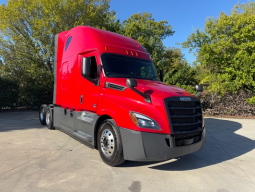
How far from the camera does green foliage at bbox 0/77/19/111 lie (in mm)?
13969

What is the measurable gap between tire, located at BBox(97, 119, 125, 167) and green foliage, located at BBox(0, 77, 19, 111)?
491 inches

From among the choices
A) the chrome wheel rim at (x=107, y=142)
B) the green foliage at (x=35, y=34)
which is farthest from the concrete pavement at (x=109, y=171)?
the green foliage at (x=35, y=34)

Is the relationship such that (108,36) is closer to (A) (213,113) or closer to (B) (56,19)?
(B) (56,19)

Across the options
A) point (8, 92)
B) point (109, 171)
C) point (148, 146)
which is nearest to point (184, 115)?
point (148, 146)

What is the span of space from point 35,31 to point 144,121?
41.8 feet

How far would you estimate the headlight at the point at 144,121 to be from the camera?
3.66 meters

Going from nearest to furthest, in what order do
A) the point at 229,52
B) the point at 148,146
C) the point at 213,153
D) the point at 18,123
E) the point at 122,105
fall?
the point at 148,146 → the point at 122,105 → the point at 213,153 → the point at 18,123 → the point at 229,52

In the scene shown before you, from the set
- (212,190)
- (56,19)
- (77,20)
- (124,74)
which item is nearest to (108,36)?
(124,74)

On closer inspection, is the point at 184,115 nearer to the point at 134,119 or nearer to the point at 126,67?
the point at 134,119

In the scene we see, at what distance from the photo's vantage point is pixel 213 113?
44.6ft

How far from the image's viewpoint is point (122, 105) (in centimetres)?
389

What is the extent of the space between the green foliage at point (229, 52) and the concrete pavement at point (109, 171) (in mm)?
8197


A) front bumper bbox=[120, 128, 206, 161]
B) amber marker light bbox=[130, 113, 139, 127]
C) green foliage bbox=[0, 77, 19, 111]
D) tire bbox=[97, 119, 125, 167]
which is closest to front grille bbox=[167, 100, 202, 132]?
front bumper bbox=[120, 128, 206, 161]

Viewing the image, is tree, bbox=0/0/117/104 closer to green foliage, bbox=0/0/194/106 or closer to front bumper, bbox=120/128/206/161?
green foliage, bbox=0/0/194/106
